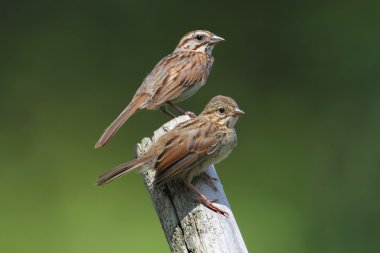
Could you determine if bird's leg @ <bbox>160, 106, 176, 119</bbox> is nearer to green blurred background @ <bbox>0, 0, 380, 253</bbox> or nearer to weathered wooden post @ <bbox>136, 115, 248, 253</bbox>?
green blurred background @ <bbox>0, 0, 380, 253</bbox>

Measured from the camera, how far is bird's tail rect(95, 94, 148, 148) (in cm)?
461

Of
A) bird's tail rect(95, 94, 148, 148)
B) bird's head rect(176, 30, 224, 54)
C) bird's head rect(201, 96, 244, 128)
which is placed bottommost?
bird's head rect(201, 96, 244, 128)

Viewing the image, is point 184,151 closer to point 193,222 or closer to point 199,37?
point 193,222

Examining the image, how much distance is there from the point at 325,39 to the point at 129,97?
1.26 meters

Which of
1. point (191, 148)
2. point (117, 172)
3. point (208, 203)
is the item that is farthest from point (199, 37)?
point (208, 203)

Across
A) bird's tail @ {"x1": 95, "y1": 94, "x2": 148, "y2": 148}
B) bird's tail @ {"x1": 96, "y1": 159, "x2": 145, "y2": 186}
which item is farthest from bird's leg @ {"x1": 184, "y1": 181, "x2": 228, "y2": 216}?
bird's tail @ {"x1": 95, "y1": 94, "x2": 148, "y2": 148}

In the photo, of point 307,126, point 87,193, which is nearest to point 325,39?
point 307,126

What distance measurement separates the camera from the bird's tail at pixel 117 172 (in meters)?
3.81

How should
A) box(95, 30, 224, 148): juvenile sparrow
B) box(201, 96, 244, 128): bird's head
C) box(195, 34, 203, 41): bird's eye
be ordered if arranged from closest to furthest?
1. box(201, 96, 244, 128): bird's head
2. box(95, 30, 224, 148): juvenile sparrow
3. box(195, 34, 203, 41): bird's eye

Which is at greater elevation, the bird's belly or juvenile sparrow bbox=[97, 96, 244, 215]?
the bird's belly

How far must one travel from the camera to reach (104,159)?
18.6 feet

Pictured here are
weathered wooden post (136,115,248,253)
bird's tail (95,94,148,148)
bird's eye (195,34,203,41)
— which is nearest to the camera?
weathered wooden post (136,115,248,253)

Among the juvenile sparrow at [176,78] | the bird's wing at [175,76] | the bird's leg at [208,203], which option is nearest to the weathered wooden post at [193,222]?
the bird's leg at [208,203]

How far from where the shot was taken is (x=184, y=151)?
392 cm
